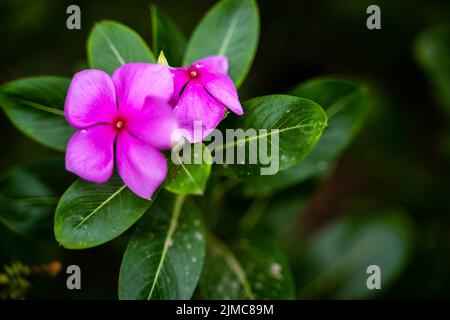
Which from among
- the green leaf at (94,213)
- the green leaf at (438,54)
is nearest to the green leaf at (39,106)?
the green leaf at (94,213)

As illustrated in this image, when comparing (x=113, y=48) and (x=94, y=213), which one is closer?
(x=94, y=213)

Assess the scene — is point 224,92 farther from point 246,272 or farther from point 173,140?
point 246,272

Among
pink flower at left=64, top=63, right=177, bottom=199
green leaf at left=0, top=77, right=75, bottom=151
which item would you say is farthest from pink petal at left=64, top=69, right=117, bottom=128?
green leaf at left=0, top=77, right=75, bottom=151

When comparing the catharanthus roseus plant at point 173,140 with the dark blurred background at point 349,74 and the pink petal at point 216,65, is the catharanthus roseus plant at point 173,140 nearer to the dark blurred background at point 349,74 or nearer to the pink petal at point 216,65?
the pink petal at point 216,65

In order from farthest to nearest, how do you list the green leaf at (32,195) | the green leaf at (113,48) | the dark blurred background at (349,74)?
the dark blurred background at (349,74) < the green leaf at (32,195) < the green leaf at (113,48)

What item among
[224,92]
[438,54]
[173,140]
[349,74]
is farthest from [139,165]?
[349,74]

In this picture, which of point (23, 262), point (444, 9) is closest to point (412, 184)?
point (444, 9)
